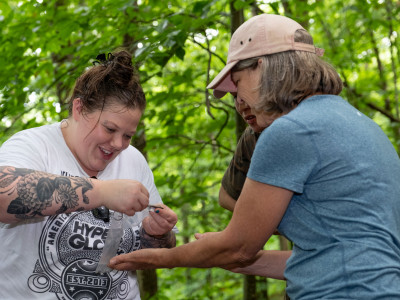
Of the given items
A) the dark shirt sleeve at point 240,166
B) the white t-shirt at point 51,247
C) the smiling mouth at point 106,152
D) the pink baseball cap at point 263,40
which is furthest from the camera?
the dark shirt sleeve at point 240,166

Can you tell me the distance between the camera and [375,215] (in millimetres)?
1441

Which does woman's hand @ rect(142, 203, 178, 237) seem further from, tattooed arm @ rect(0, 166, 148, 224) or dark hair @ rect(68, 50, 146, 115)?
dark hair @ rect(68, 50, 146, 115)

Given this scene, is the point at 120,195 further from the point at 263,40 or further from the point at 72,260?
the point at 263,40

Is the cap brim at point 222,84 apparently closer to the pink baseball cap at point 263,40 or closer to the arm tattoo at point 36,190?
the pink baseball cap at point 263,40

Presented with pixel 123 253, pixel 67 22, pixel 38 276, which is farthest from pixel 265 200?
pixel 67 22

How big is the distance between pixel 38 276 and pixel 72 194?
0.44 meters

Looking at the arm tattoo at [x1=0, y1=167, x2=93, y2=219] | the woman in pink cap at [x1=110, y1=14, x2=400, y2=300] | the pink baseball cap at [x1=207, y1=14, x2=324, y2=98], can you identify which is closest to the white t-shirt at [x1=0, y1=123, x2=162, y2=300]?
the arm tattoo at [x1=0, y1=167, x2=93, y2=219]

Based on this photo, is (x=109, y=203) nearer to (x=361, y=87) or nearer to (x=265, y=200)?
(x=265, y=200)

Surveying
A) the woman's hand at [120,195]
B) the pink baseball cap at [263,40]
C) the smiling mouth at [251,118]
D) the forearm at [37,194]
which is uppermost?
the pink baseball cap at [263,40]

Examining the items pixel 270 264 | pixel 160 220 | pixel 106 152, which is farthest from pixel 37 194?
pixel 270 264

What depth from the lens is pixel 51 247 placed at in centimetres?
189

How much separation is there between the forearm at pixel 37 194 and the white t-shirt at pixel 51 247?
0.36 feet

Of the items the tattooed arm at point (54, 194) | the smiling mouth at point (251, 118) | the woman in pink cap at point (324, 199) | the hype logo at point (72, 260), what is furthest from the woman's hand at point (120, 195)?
the smiling mouth at point (251, 118)

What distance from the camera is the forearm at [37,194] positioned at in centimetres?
162
